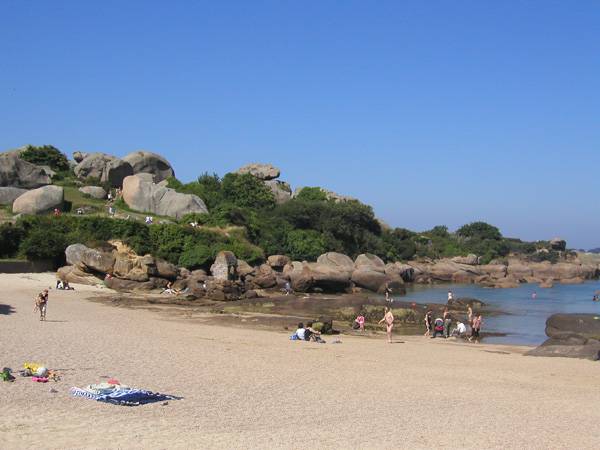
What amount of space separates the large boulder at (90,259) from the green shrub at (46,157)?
1515 inches

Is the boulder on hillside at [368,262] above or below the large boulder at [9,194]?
below

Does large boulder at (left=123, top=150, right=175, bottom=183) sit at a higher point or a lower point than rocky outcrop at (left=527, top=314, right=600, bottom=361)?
higher

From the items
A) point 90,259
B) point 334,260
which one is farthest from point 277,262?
point 90,259

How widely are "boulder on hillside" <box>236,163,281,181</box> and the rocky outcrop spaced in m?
62.9

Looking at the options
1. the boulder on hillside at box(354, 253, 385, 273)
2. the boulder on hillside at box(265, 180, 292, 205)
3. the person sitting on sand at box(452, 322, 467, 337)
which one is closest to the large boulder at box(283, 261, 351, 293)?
the boulder on hillside at box(354, 253, 385, 273)

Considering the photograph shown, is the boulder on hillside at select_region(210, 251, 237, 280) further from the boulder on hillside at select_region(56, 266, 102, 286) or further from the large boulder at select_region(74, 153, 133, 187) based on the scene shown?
the large boulder at select_region(74, 153, 133, 187)

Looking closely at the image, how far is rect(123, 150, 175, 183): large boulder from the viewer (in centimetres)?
7419

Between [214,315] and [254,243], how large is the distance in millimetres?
28800

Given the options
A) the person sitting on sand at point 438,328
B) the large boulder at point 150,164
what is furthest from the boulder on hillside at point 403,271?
the person sitting on sand at point 438,328

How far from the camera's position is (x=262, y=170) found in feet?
300

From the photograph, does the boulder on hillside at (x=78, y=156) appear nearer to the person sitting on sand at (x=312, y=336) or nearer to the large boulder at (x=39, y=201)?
the large boulder at (x=39, y=201)

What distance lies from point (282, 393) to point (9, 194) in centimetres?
4650

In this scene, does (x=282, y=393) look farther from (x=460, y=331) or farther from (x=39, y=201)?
(x=39, y=201)

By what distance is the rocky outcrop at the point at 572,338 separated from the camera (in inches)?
901
